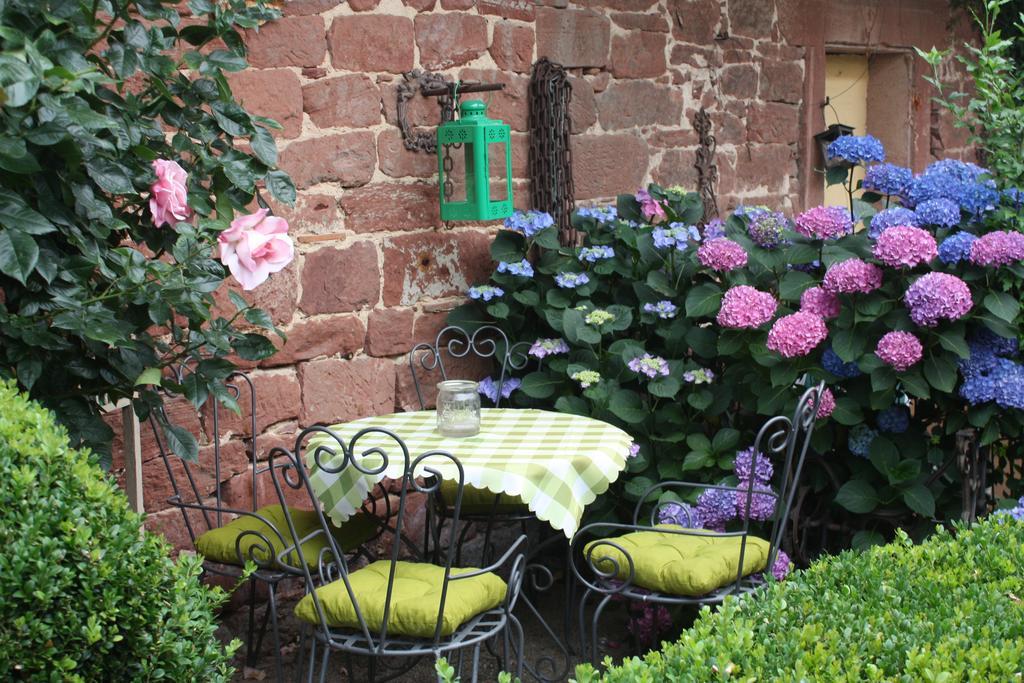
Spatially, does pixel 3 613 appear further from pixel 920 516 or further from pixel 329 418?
pixel 920 516

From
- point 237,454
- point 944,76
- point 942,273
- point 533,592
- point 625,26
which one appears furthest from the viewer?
point 944,76

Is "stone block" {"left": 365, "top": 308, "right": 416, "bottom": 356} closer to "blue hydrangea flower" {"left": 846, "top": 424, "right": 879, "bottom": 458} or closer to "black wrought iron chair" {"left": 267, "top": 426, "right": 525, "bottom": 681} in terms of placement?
"black wrought iron chair" {"left": 267, "top": 426, "right": 525, "bottom": 681}

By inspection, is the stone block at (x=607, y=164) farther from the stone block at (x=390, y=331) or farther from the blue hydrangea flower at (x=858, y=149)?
the blue hydrangea flower at (x=858, y=149)

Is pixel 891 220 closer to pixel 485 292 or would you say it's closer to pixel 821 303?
pixel 821 303

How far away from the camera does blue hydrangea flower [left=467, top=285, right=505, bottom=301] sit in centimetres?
441

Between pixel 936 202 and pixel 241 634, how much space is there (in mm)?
2686

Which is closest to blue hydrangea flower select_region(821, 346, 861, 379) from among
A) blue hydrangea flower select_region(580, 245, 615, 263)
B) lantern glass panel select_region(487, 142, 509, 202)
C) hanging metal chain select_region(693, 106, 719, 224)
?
blue hydrangea flower select_region(580, 245, 615, 263)

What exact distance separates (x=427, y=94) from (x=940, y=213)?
185 cm

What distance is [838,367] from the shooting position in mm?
3854

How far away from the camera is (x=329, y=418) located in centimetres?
411

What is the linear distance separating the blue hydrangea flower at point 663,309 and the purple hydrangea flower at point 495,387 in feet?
1.86

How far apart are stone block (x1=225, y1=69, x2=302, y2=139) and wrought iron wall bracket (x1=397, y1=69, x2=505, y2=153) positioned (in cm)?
45

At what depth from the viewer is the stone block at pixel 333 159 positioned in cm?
397

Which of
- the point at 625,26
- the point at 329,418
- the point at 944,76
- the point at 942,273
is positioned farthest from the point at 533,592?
the point at 944,76
